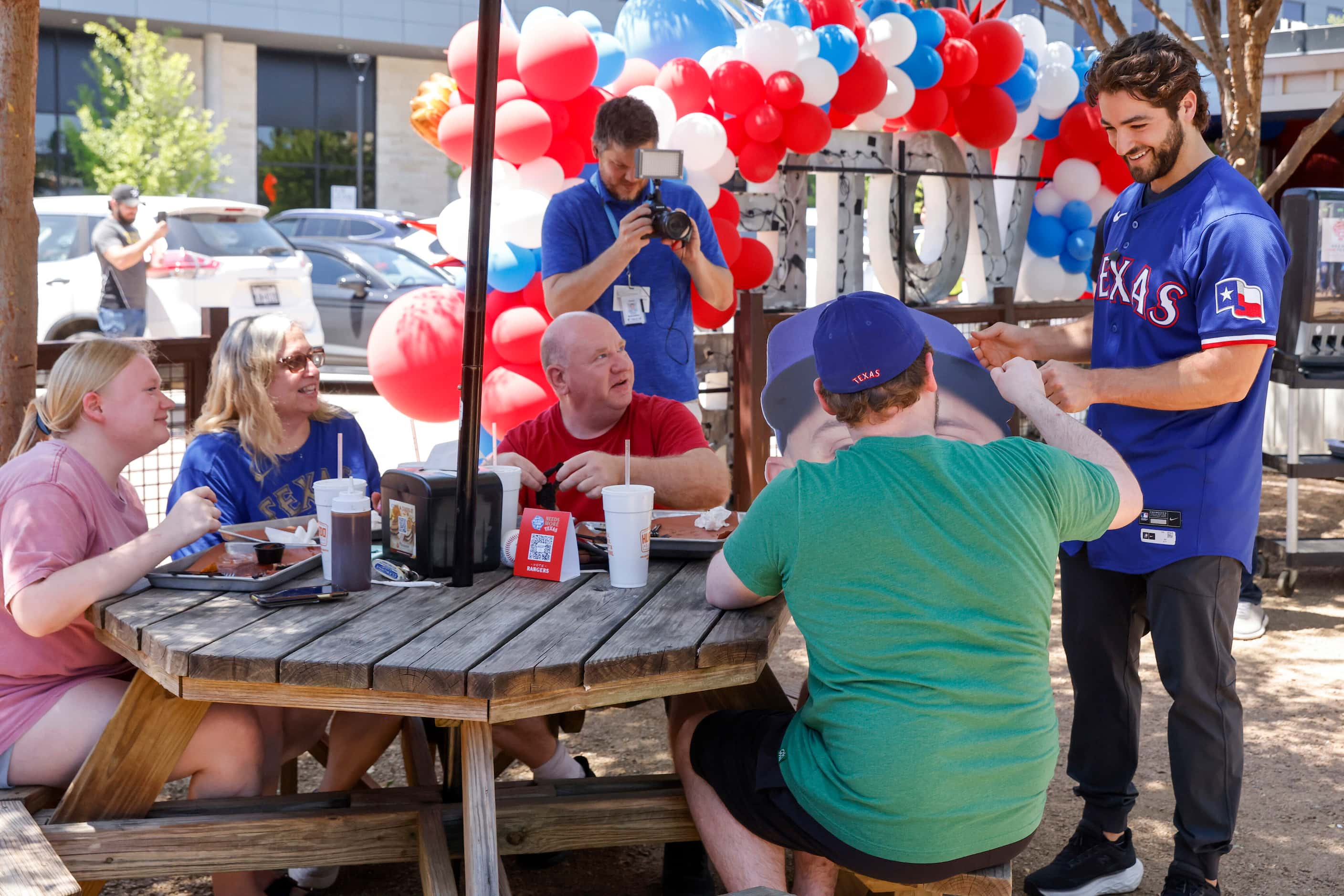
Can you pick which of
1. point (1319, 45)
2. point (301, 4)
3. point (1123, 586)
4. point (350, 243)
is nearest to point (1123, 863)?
point (1123, 586)

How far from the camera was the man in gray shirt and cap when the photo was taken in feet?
31.6

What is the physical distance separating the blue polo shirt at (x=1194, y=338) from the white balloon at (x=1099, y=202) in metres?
6.13

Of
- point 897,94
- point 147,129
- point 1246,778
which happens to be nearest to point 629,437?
point 1246,778

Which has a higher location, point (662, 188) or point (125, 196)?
point (125, 196)

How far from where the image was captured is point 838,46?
665 cm

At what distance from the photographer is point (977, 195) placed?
8547mm

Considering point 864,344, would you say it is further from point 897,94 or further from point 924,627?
point 897,94

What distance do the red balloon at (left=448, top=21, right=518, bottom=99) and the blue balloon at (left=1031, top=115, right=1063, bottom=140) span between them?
4.15 metres

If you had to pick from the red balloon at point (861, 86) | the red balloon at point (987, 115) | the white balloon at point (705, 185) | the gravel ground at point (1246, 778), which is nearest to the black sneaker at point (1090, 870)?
the gravel ground at point (1246, 778)

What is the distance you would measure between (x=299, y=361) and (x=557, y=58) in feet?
9.84

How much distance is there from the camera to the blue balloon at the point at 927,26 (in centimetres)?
733

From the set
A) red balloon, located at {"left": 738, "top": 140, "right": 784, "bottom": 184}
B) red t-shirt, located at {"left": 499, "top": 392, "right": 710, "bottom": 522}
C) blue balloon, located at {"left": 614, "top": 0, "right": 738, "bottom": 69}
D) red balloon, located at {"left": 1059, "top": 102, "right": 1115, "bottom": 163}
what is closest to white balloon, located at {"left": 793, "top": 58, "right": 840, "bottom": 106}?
red balloon, located at {"left": 738, "top": 140, "right": 784, "bottom": 184}

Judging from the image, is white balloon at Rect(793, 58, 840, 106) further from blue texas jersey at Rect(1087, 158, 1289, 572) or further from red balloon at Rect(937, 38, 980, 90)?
blue texas jersey at Rect(1087, 158, 1289, 572)

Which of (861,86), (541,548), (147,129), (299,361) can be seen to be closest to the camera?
(541,548)
